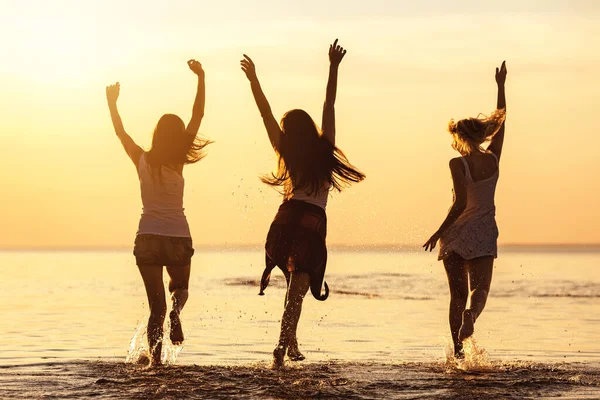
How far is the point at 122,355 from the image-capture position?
34.3 ft

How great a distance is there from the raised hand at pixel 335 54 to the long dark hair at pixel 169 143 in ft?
4.54

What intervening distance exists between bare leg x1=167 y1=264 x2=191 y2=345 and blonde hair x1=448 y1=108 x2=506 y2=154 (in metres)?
2.73

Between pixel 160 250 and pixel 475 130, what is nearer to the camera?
pixel 160 250

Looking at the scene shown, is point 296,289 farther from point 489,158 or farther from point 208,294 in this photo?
point 208,294

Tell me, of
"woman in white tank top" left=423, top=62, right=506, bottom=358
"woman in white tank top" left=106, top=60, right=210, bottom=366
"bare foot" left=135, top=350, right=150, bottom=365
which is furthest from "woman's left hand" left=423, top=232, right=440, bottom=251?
"bare foot" left=135, top=350, right=150, bottom=365

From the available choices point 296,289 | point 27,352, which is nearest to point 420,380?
point 296,289

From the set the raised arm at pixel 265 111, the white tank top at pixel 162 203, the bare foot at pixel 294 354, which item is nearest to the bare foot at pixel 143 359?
the white tank top at pixel 162 203

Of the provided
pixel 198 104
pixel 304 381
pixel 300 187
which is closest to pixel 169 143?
pixel 198 104

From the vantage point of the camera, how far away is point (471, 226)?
29.7ft

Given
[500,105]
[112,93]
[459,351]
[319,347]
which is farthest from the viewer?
[319,347]

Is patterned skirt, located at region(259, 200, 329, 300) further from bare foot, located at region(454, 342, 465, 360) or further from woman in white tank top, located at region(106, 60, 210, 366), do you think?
bare foot, located at region(454, 342, 465, 360)

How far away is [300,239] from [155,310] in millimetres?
1408

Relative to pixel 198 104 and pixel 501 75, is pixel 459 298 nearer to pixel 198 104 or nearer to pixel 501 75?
pixel 501 75

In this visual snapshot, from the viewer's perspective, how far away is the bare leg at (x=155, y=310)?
8805 mm
